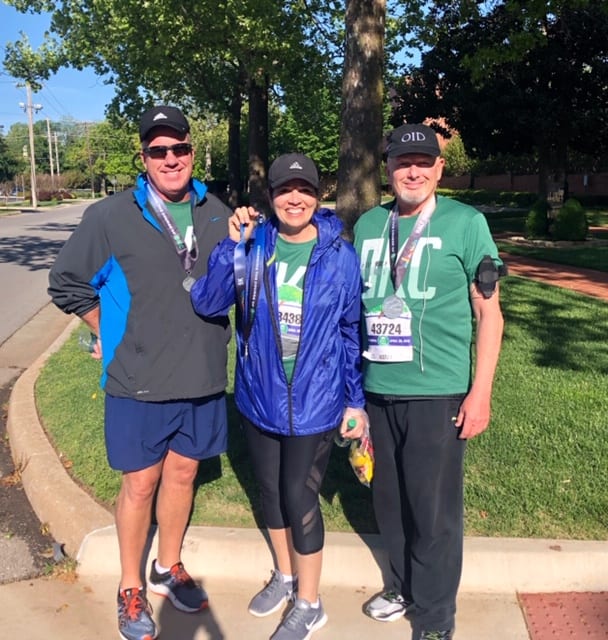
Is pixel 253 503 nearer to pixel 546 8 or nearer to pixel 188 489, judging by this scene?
Result: pixel 188 489

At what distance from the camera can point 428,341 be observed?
8.24ft

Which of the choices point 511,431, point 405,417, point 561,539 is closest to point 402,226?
point 405,417

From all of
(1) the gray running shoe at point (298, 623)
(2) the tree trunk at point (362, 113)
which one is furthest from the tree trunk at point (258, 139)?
(1) the gray running shoe at point (298, 623)

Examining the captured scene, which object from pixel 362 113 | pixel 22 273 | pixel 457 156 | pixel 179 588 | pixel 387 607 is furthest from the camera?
pixel 457 156

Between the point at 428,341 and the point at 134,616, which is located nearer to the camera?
the point at 428,341

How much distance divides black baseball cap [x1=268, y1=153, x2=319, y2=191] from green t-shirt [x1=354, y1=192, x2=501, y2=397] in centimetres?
34

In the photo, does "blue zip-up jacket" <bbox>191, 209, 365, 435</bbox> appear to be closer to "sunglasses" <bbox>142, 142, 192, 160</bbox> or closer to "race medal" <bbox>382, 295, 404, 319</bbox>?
"race medal" <bbox>382, 295, 404, 319</bbox>

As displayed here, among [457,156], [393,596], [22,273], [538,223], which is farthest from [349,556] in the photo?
[457,156]

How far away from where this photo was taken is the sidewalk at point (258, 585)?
2803mm

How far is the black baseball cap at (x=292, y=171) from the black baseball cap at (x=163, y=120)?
0.45 meters

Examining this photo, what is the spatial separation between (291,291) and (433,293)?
537 mm

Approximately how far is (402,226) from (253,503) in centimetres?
196

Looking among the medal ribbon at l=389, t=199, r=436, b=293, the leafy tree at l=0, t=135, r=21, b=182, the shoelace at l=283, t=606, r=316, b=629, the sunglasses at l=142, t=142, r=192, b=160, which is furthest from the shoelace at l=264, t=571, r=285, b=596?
the leafy tree at l=0, t=135, r=21, b=182

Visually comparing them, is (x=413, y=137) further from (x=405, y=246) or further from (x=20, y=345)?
(x=20, y=345)
